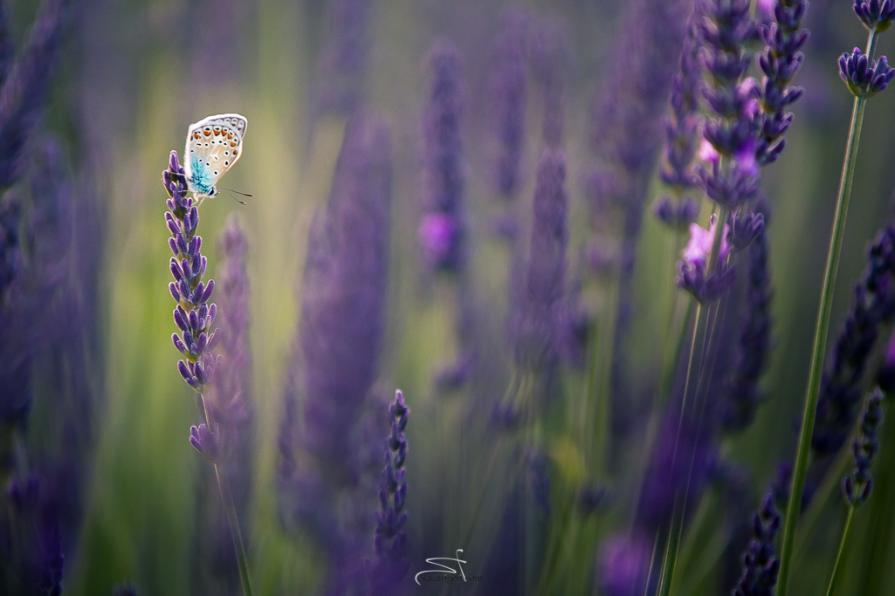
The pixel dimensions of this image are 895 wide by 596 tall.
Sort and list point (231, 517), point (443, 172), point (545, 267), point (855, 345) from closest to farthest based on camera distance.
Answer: point (231, 517) → point (855, 345) → point (545, 267) → point (443, 172)

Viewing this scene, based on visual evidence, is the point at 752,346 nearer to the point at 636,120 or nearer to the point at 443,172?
the point at 636,120

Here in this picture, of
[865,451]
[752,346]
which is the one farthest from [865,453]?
[752,346]

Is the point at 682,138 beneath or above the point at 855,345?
above

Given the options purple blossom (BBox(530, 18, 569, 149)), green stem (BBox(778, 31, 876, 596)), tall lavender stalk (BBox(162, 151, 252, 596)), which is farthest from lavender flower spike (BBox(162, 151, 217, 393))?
purple blossom (BBox(530, 18, 569, 149))

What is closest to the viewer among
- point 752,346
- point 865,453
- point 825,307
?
point 825,307

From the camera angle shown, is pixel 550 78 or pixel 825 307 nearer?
pixel 825 307

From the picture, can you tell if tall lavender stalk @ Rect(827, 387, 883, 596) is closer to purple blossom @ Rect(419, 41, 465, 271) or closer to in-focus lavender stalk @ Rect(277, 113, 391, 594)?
in-focus lavender stalk @ Rect(277, 113, 391, 594)

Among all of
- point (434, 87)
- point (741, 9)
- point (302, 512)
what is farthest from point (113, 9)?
point (741, 9)
